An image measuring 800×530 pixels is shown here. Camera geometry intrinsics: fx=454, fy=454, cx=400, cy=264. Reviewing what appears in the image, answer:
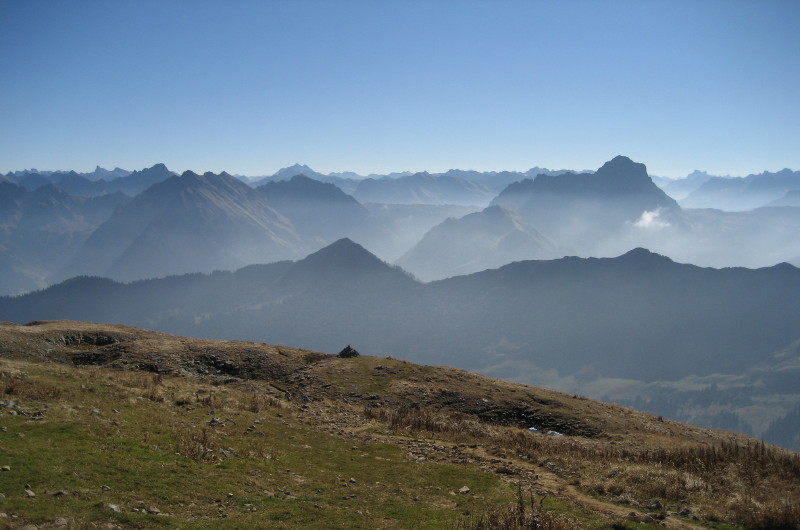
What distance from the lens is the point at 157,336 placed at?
51938mm

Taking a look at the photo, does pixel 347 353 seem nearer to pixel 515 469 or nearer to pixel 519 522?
pixel 515 469

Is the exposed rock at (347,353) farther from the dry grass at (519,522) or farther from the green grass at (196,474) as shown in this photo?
the dry grass at (519,522)

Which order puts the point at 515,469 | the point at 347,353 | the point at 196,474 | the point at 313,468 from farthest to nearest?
the point at 347,353 < the point at 515,469 < the point at 313,468 < the point at 196,474

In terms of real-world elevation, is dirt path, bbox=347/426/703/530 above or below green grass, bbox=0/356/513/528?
below

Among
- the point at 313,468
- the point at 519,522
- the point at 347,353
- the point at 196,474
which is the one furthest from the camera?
the point at 347,353

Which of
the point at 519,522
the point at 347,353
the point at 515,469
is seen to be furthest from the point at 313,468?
the point at 347,353

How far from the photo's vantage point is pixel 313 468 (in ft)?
66.5

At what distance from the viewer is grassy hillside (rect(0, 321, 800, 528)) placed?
13852mm

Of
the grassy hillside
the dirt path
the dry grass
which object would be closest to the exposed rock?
the grassy hillside

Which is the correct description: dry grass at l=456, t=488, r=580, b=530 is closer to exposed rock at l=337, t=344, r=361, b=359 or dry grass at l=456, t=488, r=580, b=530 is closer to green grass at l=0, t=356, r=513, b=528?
green grass at l=0, t=356, r=513, b=528

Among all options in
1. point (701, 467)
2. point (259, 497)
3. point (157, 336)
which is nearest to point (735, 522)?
point (701, 467)

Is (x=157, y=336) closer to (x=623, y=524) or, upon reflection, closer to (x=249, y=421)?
(x=249, y=421)

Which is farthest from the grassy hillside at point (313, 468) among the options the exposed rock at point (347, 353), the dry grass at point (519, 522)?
the exposed rock at point (347, 353)

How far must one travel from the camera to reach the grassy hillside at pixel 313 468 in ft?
45.4
